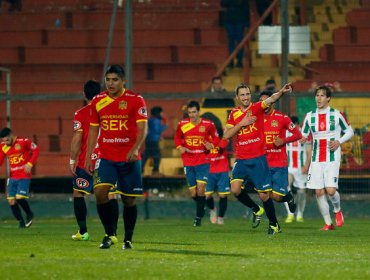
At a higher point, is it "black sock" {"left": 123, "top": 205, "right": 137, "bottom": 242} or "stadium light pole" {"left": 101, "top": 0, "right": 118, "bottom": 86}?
"stadium light pole" {"left": 101, "top": 0, "right": 118, "bottom": 86}

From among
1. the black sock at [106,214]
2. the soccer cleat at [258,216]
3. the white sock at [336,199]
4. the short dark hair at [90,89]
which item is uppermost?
the short dark hair at [90,89]

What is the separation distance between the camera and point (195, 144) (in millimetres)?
22203

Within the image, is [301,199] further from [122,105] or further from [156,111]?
[122,105]

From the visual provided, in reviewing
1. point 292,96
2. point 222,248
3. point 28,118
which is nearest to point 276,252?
point 222,248

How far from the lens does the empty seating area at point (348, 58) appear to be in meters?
25.2

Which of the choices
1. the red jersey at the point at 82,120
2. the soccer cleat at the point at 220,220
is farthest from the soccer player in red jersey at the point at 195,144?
the red jersey at the point at 82,120

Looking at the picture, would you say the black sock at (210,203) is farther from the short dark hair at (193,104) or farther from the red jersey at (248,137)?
the red jersey at (248,137)

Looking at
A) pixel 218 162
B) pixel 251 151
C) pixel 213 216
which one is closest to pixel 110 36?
pixel 218 162

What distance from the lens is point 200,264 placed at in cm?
1132

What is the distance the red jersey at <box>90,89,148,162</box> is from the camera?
1304 cm

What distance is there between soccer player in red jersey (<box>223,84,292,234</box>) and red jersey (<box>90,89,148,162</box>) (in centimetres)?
378

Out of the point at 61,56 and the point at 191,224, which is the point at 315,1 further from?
the point at 191,224

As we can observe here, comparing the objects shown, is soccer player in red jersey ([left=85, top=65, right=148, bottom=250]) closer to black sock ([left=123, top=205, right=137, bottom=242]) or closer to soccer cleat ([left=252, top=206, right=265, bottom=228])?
black sock ([left=123, top=205, right=137, bottom=242])

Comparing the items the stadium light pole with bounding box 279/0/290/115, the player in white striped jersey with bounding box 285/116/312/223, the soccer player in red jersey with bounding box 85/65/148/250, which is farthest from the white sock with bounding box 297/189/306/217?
the soccer player in red jersey with bounding box 85/65/148/250
